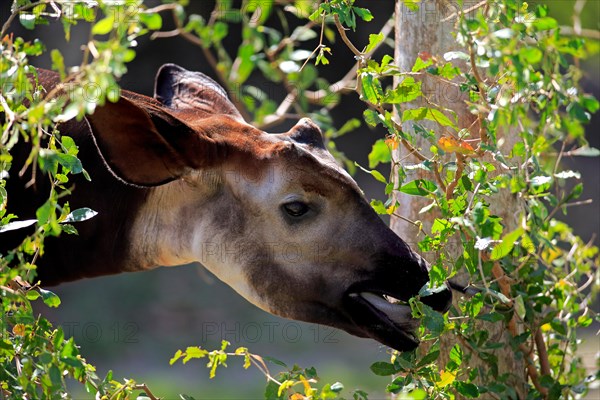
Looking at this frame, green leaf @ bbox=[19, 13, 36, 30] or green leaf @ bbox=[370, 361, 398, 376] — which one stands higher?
green leaf @ bbox=[19, 13, 36, 30]

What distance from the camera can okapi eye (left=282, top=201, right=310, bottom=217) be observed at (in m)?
3.00

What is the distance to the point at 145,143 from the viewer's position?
2.95 metres

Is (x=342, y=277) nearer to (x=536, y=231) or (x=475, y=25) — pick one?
(x=536, y=231)

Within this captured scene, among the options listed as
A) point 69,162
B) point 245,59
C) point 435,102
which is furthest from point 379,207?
point 245,59

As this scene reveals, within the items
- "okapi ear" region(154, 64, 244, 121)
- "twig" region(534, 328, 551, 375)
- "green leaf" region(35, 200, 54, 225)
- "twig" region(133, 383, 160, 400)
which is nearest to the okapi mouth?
"twig" region(534, 328, 551, 375)

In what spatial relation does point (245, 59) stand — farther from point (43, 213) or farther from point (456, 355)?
point (456, 355)

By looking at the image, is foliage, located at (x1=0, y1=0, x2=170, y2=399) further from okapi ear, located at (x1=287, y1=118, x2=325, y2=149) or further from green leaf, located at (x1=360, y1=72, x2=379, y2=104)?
okapi ear, located at (x1=287, y1=118, x2=325, y2=149)

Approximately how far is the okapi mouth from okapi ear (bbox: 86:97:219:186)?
0.71 meters

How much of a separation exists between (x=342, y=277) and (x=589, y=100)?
107 centimetres

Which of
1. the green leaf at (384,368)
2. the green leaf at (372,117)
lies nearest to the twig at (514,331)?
the green leaf at (384,368)

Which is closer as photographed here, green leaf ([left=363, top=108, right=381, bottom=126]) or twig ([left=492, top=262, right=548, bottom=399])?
green leaf ([left=363, top=108, right=381, bottom=126])

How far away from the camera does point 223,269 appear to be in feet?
10.2

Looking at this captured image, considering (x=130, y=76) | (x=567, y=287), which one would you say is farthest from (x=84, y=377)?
(x=130, y=76)

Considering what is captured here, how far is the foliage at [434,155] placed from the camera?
2.07 m
